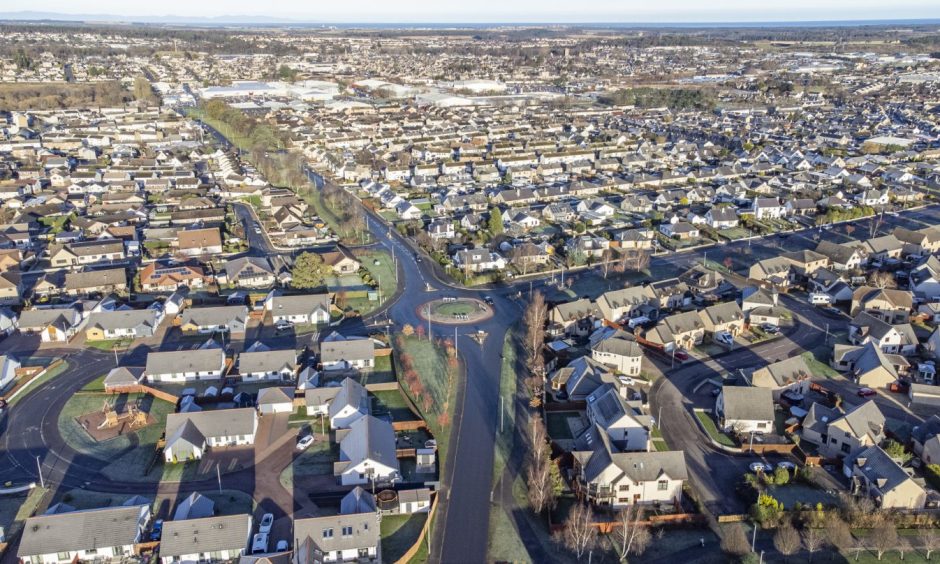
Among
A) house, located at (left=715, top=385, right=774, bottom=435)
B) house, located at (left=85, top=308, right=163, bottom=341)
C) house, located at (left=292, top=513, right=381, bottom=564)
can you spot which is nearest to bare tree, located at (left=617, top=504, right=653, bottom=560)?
house, located at (left=715, top=385, right=774, bottom=435)

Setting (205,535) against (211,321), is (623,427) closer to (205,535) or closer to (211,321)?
(205,535)

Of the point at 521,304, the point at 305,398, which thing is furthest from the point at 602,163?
the point at 305,398

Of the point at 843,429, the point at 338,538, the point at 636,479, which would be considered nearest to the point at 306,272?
the point at 338,538

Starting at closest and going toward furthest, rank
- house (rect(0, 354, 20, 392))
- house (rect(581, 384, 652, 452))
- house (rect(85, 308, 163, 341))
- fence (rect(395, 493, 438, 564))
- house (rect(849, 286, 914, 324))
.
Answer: fence (rect(395, 493, 438, 564)) → house (rect(581, 384, 652, 452)) → house (rect(0, 354, 20, 392)) → house (rect(85, 308, 163, 341)) → house (rect(849, 286, 914, 324))

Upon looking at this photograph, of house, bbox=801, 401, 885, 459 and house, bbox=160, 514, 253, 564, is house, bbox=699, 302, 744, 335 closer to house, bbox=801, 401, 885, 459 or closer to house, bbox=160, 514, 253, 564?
house, bbox=801, 401, 885, 459

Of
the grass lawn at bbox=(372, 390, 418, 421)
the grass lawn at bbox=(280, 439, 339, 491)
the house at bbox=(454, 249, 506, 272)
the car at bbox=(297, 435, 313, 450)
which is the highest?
the house at bbox=(454, 249, 506, 272)

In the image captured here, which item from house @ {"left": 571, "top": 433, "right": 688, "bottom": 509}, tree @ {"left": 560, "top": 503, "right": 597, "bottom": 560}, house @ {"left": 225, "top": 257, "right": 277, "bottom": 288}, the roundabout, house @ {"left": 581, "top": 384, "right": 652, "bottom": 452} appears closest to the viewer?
tree @ {"left": 560, "top": 503, "right": 597, "bottom": 560}
